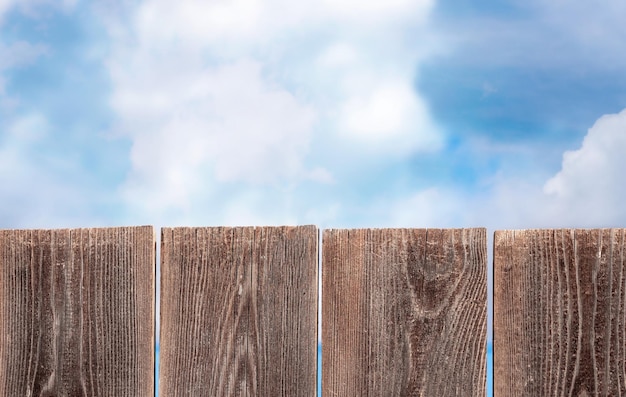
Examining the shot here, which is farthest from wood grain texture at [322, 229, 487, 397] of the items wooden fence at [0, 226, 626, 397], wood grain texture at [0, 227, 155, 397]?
wood grain texture at [0, 227, 155, 397]

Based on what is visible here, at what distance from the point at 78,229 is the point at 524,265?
6.32 ft

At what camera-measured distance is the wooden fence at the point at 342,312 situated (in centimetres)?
261

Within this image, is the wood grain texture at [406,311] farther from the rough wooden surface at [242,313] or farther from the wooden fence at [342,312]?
the rough wooden surface at [242,313]

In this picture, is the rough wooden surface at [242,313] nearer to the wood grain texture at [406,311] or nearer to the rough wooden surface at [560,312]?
the wood grain texture at [406,311]

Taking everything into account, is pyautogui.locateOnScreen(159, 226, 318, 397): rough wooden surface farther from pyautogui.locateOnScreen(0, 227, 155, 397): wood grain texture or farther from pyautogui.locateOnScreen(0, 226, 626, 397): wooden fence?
pyautogui.locateOnScreen(0, 227, 155, 397): wood grain texture

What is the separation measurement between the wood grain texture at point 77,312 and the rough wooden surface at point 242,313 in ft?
0.47

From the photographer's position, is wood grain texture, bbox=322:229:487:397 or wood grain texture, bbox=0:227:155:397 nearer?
wood grain texture, bbox=322:229:487:397

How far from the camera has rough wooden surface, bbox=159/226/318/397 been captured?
2.68m

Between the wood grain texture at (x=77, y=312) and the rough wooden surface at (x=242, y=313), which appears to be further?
the wood grain texture at (x=77, y=312)

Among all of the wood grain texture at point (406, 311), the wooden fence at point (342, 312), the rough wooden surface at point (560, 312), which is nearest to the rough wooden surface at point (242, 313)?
the wooden fence at point (342, 312)

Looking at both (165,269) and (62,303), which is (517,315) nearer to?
(165,269)

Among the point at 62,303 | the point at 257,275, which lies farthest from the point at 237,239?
the point at 62,303

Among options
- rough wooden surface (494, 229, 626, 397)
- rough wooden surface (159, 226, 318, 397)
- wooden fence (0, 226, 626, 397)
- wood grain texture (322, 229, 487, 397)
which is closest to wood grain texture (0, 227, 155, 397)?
wooden fence (0, 226, 626, 397)

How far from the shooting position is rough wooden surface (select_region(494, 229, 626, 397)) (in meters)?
2.60
